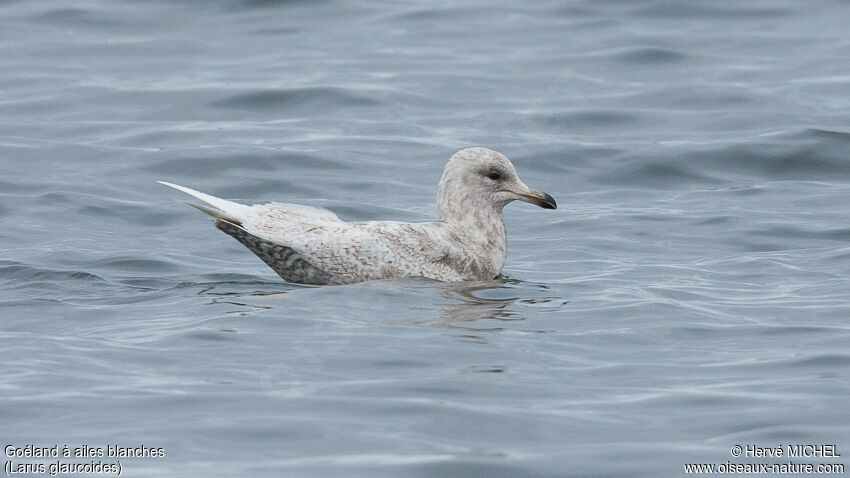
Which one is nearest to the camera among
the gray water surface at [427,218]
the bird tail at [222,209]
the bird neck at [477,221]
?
the gray water surface at [427,218]

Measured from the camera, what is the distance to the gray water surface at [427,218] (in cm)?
658

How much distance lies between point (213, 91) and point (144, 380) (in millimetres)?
10816

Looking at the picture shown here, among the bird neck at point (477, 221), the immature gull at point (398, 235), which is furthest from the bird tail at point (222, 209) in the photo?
the bird neck at point (477, 221)

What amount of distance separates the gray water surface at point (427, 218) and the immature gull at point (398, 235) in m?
0.25

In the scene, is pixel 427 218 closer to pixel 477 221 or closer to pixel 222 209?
pixel 477 221

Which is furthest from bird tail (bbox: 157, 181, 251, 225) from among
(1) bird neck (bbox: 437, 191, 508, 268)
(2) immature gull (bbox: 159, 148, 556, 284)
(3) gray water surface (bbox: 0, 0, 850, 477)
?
(1) bird neck (bbox: 437, 191, 508, 268)

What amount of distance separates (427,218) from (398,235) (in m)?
2.98

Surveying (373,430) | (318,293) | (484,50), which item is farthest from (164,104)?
(373,430)

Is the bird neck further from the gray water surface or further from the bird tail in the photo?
Answer: the bird tail

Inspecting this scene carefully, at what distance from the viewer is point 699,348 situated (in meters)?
8.08

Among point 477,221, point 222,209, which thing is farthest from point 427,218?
point 222,209

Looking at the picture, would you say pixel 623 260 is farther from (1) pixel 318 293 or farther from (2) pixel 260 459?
(2) pixel 260 459

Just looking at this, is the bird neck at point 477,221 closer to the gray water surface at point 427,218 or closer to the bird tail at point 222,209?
the gray water surface at point 427,218

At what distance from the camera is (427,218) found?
12562 mm
